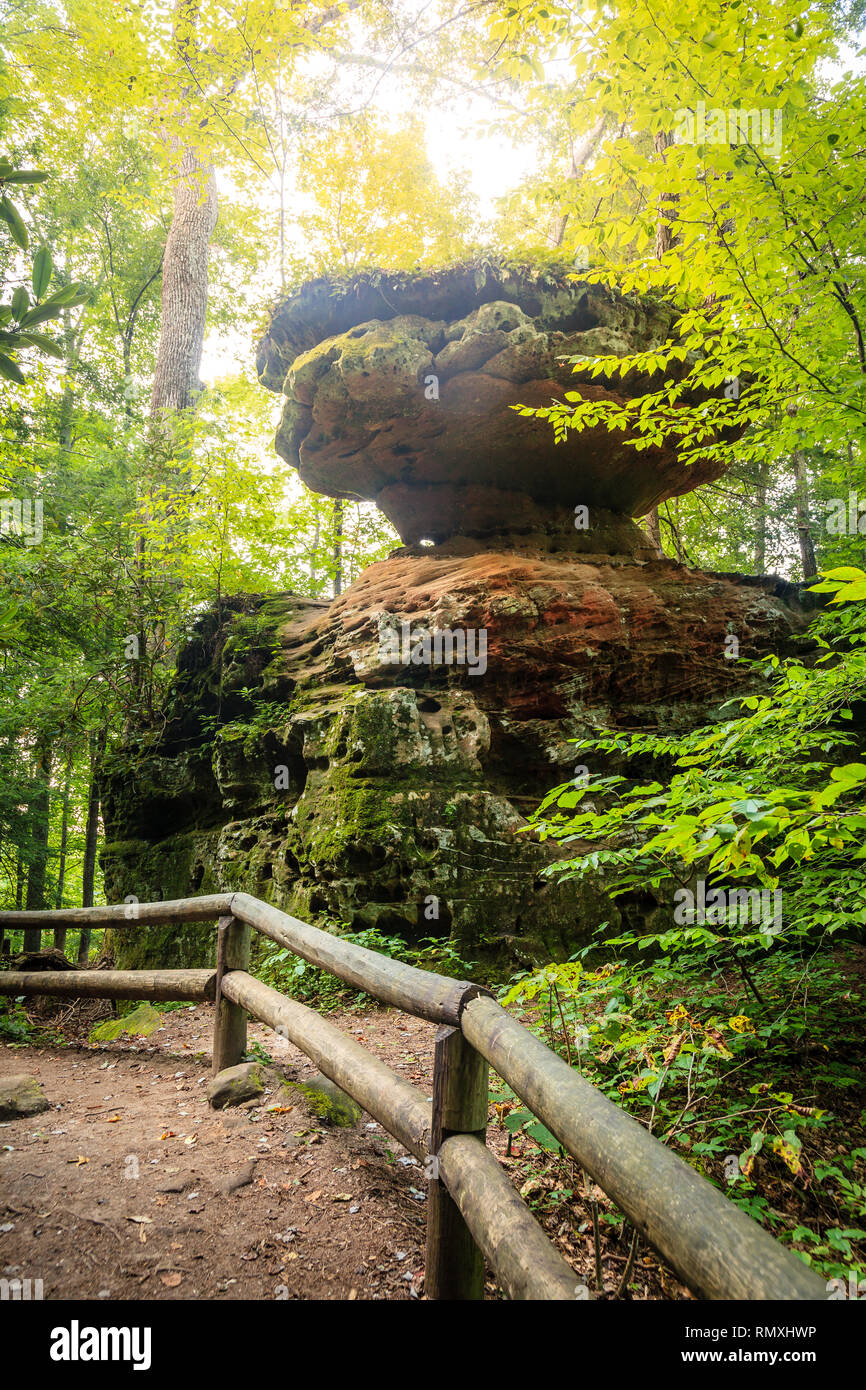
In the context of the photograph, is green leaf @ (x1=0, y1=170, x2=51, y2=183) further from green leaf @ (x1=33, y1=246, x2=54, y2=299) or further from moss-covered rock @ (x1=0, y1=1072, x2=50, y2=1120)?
moss-covered rock @ (x1=0, y1=1072, x2=50, y2=1120)

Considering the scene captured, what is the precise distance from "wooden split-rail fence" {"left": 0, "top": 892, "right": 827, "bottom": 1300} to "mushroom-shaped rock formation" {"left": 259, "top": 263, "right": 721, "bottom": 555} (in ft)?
22.4

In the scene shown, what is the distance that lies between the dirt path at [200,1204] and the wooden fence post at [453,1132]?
285mm

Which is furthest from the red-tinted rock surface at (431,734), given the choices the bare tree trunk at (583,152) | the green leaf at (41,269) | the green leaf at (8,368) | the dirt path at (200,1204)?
the bare tree trunk at (583,152)

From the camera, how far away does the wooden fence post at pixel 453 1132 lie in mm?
1814

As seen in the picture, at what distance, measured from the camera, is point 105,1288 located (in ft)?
6.20

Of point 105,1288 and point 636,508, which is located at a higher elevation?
point 636,508

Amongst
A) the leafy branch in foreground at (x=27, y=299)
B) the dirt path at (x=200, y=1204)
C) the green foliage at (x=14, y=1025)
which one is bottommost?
the green foliage at (x=14, y=1025)

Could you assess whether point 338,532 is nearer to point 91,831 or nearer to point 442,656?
point 442,656

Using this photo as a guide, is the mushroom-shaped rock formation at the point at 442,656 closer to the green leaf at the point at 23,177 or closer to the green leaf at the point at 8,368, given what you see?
the green leaf at the point at 8,368

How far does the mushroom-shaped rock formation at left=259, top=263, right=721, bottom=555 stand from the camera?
772 centimetres

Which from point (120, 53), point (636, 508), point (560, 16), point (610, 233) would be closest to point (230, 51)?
point (120, 53)

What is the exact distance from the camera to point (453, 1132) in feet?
6.13
